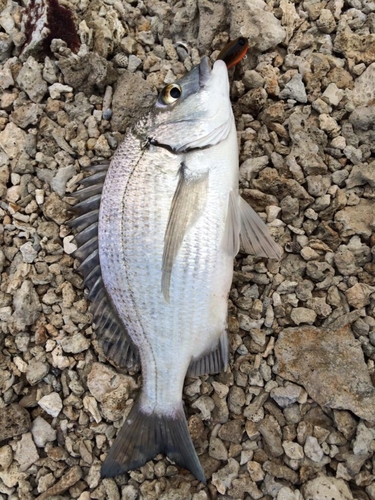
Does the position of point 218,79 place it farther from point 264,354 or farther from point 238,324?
point 264,354

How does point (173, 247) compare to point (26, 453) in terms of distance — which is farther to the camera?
point (26, 453)

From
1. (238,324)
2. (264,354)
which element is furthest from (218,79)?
(264,354)

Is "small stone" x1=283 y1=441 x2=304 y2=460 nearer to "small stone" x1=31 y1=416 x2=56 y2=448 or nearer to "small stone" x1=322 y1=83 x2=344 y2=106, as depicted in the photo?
"small stone" x1=31 y1=416 x2=56 y2=448

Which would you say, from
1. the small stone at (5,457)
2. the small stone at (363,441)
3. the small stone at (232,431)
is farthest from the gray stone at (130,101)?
the small stone at (363,441)

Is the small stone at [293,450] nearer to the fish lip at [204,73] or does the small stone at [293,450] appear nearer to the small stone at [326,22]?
the fish lip at [204,73]

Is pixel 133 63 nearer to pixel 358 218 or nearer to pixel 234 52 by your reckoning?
pixel 234 52

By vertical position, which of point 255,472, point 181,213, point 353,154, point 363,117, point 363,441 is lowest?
point 255,472

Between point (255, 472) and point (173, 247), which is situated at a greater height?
point (173, 247)

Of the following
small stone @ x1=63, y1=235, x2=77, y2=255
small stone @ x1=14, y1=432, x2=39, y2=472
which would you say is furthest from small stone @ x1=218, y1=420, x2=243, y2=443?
small stone @ x1=63, y1=235, x2=77, y2=255

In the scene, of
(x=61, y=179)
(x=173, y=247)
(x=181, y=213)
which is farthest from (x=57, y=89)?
(x=173, y=247)
